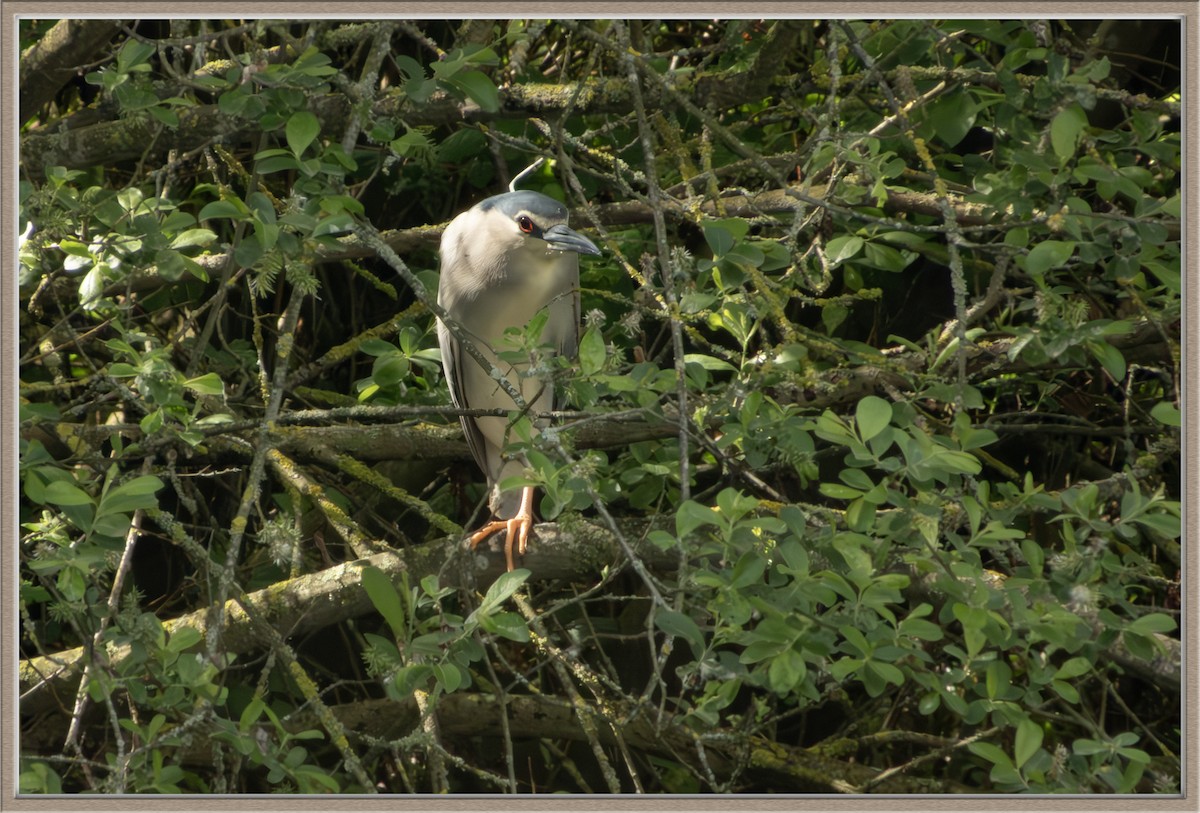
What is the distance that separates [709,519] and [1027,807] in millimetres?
538

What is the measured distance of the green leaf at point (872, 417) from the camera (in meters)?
1.37

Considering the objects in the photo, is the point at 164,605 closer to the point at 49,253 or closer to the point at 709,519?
the point at 49,253

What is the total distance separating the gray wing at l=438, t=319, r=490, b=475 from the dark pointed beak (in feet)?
0.91

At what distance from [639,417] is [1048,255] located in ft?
1.83

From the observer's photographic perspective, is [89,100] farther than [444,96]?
Yes

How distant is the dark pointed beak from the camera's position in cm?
228

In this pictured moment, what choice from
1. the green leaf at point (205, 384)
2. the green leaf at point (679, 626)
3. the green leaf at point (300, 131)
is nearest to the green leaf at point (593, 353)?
the green leaf at point (679, 626)

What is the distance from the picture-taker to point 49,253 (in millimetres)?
1845

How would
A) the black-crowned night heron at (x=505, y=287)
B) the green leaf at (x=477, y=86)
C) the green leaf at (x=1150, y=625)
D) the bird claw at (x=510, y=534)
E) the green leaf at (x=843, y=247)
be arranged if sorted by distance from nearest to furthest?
the green leaf at (x=1150, y=625) → the green leaf at (x=477, y=86) → the green leaf at (x=843, y=247) → the bird claw at (x=510, y=534) → the black-crowned night heron at (x=505, y=287)

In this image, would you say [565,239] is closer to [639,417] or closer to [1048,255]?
[639,417]

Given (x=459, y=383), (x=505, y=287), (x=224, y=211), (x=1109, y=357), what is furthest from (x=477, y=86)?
(x=459, y=383)

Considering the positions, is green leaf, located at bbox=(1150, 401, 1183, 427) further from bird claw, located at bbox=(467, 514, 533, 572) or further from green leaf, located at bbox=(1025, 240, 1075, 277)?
bird claw, located at bbox=(467, 514, 533, 572)

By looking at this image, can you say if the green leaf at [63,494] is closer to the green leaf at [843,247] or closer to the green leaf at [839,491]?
the green leaf at [839,491]

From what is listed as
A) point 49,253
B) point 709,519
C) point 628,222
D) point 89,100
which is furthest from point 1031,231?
point 89,100
